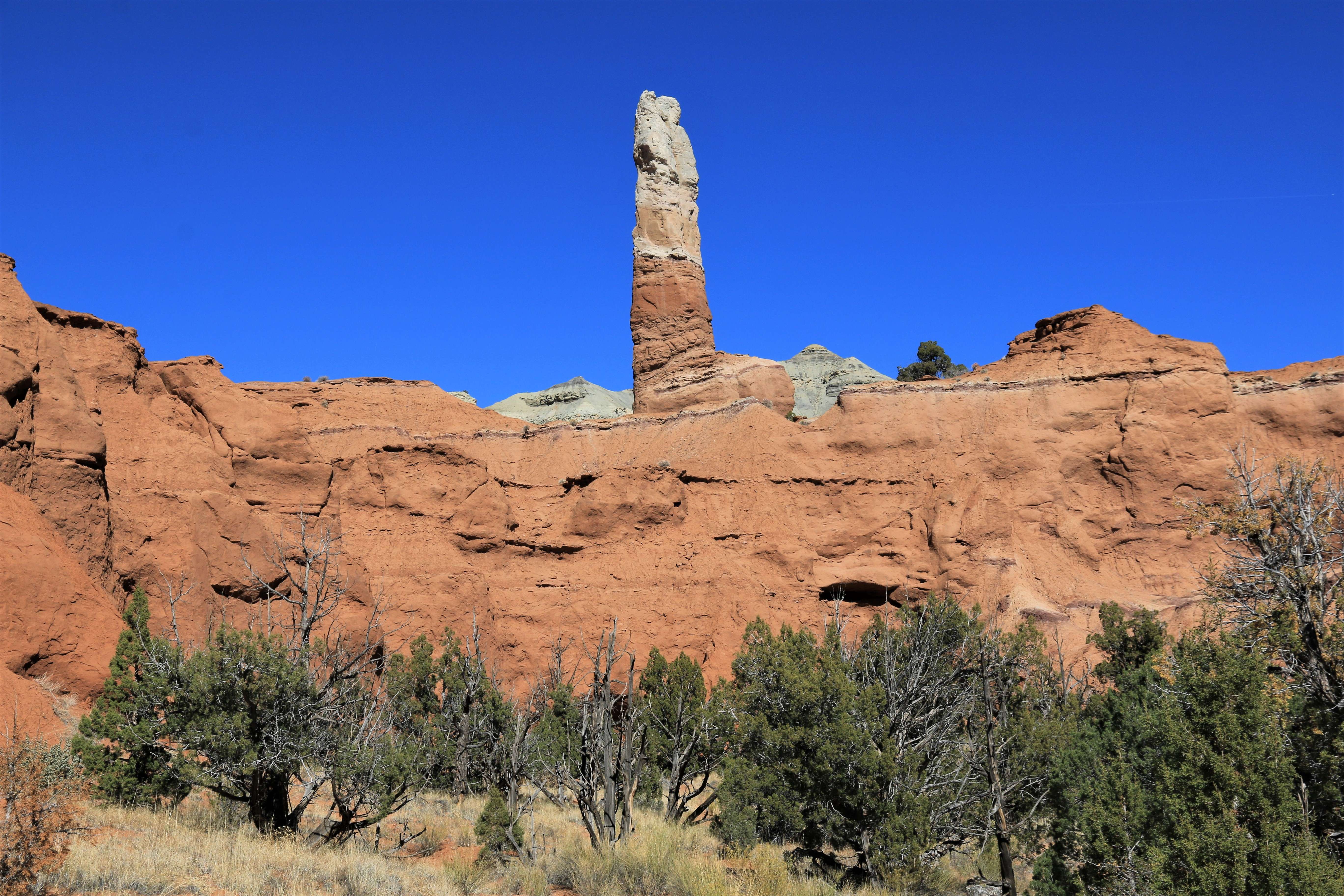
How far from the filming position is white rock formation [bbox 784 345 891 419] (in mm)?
74562

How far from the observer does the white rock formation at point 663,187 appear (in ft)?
126

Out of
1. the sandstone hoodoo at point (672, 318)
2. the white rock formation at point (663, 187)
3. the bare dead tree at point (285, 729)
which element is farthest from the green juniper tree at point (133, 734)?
the white rock formation at point (663, 187)

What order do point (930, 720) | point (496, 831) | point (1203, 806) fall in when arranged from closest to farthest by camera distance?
point (1203, 806) < point (496, 831) < point (930, 720)

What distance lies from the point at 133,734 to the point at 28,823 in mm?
6139

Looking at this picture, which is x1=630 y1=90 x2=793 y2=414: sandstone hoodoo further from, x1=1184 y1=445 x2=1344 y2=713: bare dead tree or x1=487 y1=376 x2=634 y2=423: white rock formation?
x1=487 y1=376 x2=634 y2=423: white rock formation

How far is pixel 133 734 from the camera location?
1457cm

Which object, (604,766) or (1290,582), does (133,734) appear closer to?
(604,766)

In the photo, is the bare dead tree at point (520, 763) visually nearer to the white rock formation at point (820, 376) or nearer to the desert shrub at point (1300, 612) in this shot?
the desert shrub at point (1300, 612)

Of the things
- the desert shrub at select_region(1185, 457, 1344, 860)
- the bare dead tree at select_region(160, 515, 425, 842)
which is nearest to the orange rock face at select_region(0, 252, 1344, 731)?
the bare dead tree at select_region(160, 515, 425, 842)

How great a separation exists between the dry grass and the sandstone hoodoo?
2253cm

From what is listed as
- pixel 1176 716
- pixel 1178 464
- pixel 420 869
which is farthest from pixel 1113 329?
pixel 420 869

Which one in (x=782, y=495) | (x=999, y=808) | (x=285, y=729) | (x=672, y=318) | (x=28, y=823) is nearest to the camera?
(x=28, y=823)

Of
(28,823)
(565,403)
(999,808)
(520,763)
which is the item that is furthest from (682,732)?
(565,403)

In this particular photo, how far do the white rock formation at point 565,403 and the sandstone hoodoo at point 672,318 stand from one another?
39913mm
